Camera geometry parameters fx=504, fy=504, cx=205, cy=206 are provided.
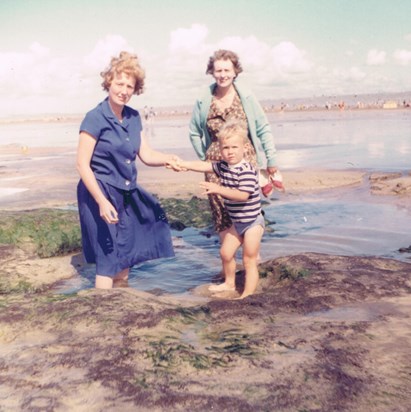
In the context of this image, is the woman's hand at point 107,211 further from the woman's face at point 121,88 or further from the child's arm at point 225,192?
the woman's face at point 121,88

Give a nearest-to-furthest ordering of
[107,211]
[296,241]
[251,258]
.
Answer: [107,211], [251,258], [296,241]

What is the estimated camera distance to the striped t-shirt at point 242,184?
420 cm

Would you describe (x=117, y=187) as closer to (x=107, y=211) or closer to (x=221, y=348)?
(x=107, y=211)

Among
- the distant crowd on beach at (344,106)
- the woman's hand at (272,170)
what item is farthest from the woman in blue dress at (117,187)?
the distant crowd on beach at (344,106)

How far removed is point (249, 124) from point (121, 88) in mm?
1435

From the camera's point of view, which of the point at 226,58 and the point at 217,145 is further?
the point at 217,145

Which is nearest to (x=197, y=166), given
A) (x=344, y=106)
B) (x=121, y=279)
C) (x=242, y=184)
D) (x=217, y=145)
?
(x=217, y=145)

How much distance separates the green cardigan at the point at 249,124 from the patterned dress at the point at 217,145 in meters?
0.05

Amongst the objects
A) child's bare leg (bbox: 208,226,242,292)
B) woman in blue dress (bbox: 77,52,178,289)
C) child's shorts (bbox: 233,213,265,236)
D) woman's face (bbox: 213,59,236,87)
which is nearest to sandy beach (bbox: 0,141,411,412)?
child's bare leg (bbox: 208,226,242,292)

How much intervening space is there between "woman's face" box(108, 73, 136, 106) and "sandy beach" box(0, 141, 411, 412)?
1.58 m

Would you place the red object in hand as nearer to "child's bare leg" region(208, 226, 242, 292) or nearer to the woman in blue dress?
"child's bare leg" region(208, 226, 242, 292)

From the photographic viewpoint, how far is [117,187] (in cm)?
434

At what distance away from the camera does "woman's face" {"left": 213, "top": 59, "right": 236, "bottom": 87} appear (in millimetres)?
4699

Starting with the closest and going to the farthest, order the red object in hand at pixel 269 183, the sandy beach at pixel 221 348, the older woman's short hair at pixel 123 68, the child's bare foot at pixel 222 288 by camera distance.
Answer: the sandy beach at pixel 221 348 → the older woman's short hair at pixel 123 68 → the child's bare foot at pixel 222 288 → the red object in hand at pixel 269 183
